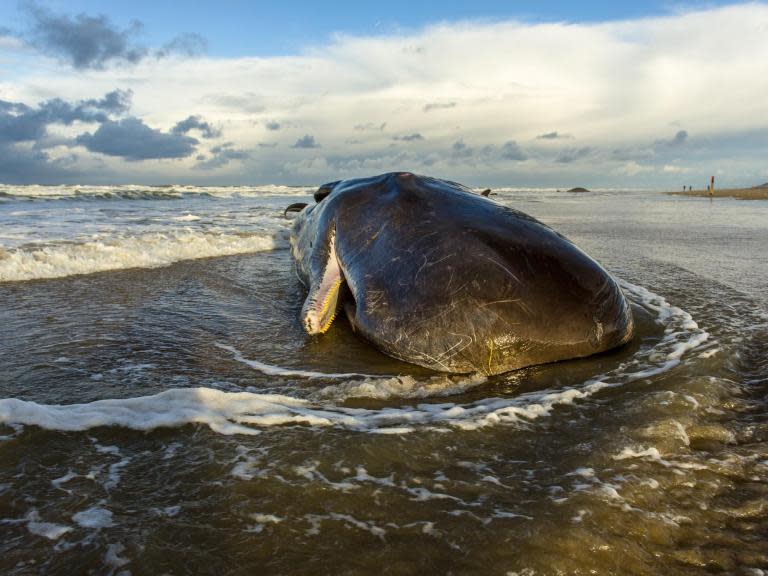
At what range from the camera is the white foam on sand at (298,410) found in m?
2.56

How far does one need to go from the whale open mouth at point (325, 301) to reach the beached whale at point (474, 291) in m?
0.20

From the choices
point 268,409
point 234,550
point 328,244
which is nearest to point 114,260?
point 328,244

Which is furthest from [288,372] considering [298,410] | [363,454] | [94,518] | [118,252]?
[118,252]

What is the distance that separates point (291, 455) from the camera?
229 centimetres

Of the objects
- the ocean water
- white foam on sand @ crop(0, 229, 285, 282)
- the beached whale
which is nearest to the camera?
the ocean water

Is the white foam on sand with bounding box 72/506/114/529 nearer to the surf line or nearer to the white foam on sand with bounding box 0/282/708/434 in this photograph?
the white foam on sand with bounding box 0/282/708/434

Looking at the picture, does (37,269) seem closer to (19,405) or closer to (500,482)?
(19,405)

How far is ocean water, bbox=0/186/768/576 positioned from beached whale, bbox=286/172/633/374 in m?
0.16

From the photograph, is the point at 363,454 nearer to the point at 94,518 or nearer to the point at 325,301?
the point at 94,518

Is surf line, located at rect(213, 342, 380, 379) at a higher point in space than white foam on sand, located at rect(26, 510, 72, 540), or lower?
higher

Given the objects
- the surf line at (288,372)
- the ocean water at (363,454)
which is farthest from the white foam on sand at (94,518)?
the surf line at (288,372)

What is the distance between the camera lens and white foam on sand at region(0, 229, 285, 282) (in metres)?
6.62

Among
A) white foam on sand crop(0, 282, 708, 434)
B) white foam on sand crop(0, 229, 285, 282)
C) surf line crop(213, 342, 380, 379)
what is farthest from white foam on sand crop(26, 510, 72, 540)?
white foam on sand crop(0, 229, 285, 282)

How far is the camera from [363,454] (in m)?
2.31
